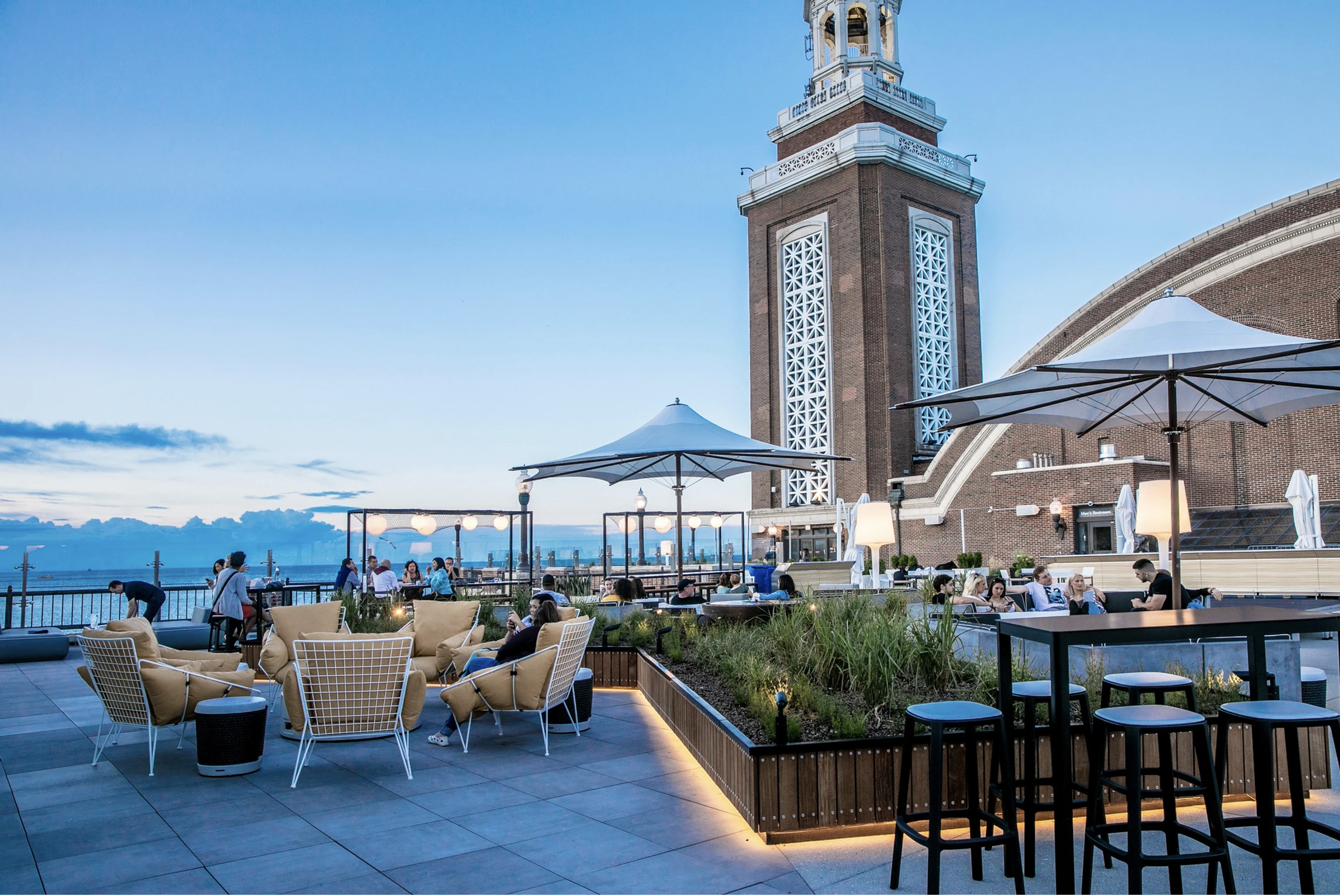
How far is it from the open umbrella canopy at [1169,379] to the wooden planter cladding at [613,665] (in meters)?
4.68

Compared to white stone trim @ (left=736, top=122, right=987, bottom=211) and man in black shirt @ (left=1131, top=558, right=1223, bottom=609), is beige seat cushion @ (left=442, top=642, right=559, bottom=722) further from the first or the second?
white stone trim @ (left=736, top=122, right=987, bottom=211)

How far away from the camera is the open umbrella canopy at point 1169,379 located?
5523 mm

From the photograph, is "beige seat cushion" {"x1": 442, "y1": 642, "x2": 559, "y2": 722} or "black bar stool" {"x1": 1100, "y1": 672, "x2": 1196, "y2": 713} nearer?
"black bar stool" {"x1": 1100, "y1": 672, "x2": 1196, "y2": 713}

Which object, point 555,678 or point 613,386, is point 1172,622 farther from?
point 613,386

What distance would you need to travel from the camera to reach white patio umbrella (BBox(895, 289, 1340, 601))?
18.1 feet

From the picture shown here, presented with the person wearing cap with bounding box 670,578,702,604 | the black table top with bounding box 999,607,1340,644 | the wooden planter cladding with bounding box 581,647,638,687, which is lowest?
the wooden planter cladding with bounding box 581,647,638,687

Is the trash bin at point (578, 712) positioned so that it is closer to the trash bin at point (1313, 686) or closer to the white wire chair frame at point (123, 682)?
the white wire chair frame at point (123, 682)

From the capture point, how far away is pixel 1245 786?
16.5 feet

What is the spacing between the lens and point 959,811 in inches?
152

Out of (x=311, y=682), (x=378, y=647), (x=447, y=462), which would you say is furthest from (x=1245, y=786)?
(x=447, y=462)

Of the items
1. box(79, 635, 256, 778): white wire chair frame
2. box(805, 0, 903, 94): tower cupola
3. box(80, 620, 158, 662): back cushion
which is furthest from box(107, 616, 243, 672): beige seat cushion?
box(805, 0, 903, 94): tower cupola

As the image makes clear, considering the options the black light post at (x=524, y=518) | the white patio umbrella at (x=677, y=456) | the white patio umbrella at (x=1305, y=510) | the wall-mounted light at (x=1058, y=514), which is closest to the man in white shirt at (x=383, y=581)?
the black light post at (x=524, y=518)

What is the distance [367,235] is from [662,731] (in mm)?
16199

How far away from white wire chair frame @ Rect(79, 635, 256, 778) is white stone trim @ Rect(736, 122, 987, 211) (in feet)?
97.8
